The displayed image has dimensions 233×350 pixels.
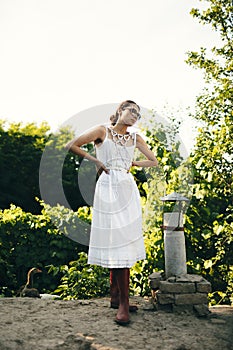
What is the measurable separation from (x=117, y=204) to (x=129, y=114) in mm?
780

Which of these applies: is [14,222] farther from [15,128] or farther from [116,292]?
[15,128]

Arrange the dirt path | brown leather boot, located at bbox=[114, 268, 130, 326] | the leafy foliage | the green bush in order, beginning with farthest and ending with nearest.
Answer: the leafy foliage → the green bush → brown leather boot, located at bbox=[114, 268, 130, 326] → the dirt path

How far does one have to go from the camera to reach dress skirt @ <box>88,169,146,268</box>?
3.05 metres

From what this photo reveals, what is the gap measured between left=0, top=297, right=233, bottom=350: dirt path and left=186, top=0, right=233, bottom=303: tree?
983mm

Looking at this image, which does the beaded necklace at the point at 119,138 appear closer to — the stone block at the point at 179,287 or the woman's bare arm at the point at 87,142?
the woman's bare arm at the point at 87,142

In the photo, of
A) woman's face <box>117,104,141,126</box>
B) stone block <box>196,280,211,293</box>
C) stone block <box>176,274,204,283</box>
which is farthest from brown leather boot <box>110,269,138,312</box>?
woman's face <box>117,104,141,126</box>

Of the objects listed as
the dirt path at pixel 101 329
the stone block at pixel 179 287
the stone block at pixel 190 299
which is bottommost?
the dirt path at pixel 101 329

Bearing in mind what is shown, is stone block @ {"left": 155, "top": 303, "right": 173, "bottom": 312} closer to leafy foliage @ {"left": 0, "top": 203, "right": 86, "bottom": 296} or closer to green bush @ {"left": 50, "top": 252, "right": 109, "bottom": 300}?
green bush @ {"left": 50, "top": 252, "right": 109, "bottom": 300}

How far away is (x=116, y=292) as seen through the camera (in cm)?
342

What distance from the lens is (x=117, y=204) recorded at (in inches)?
123

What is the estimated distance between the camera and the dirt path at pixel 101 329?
257cm

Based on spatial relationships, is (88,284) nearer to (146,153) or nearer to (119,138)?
(146,153)

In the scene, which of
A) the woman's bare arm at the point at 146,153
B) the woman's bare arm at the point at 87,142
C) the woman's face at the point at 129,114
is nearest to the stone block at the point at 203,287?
the woman's bare arm at the point at 146,153

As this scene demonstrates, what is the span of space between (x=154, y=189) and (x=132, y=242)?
1.77 m
